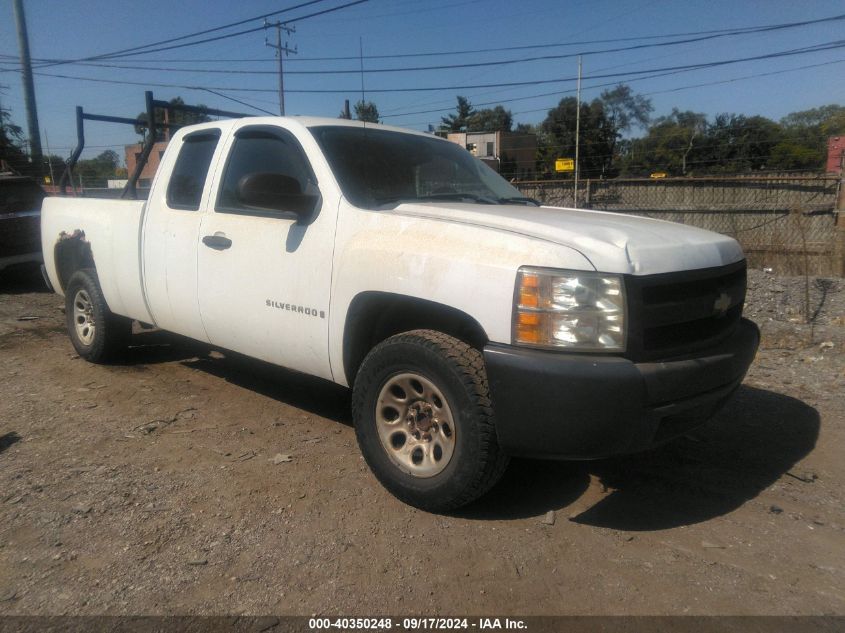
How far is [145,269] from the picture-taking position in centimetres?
459

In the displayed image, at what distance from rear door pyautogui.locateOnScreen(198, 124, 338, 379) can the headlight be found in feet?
4.13

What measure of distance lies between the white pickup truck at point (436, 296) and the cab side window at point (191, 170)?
0.6 inches

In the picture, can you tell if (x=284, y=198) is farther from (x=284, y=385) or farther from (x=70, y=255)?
(x=70, y=255)

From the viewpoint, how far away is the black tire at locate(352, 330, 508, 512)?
2736mm

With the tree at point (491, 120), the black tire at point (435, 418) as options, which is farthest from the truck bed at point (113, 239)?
the tree at point (491, 120)

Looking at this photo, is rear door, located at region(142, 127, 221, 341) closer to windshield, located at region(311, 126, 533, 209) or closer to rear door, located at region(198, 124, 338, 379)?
rear door, located at region(198, 124, 338, 379)

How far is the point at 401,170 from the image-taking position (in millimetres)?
3838

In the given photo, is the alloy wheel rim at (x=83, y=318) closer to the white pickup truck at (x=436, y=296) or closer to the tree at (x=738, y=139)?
the white pickup truck at (x=436, y=296)

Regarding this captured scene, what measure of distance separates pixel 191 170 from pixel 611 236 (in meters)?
3.07

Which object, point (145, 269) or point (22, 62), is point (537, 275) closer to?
point (145, 269)

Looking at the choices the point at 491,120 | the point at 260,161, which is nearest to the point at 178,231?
the point at 260,161

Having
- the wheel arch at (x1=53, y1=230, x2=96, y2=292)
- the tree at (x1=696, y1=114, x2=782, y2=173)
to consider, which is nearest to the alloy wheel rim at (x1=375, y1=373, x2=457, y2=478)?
the wheel arch at (x1=53, y1=230, x2=96, y2=292)

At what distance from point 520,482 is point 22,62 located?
27.7 m

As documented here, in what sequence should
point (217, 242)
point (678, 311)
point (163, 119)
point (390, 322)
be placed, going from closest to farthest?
point (678, 311), point (390, 322), point (217, 242), point (163, 119)
